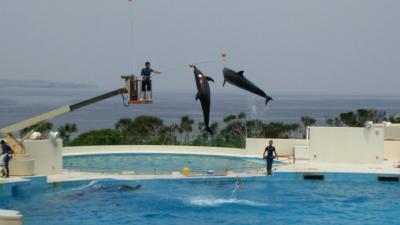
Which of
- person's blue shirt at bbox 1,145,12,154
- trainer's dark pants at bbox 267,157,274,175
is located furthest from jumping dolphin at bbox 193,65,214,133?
person's blue shirt at bbox 1,145,12,154

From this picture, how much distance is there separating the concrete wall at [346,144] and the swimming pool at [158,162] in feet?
6.15

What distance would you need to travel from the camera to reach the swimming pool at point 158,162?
2061cm

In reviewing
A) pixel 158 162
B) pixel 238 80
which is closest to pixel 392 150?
pixel 238 80

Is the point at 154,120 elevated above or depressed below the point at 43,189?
above

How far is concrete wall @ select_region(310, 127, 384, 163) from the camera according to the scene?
2014 centimetres

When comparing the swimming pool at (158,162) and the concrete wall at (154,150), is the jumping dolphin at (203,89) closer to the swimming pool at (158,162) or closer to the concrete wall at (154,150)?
the swimming pool at (158,162)

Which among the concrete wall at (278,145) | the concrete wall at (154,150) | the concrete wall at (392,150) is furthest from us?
the concrete wall at (154,150)

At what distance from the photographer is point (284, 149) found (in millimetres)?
22219

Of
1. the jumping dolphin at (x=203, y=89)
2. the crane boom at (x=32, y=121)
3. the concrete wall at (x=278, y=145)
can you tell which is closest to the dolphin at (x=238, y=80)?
the jumping dolphin at (x=203, y=89)

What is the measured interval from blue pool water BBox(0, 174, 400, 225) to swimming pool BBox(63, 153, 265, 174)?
11.3 feet

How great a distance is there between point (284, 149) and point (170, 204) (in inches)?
337

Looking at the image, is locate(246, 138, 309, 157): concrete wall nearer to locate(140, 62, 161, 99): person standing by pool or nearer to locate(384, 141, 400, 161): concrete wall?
locate(384, 141, 400, 161): concrete wall

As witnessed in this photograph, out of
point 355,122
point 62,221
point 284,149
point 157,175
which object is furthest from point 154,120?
point 62,221

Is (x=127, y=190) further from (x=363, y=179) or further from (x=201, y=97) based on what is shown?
(x=363, y=179)
